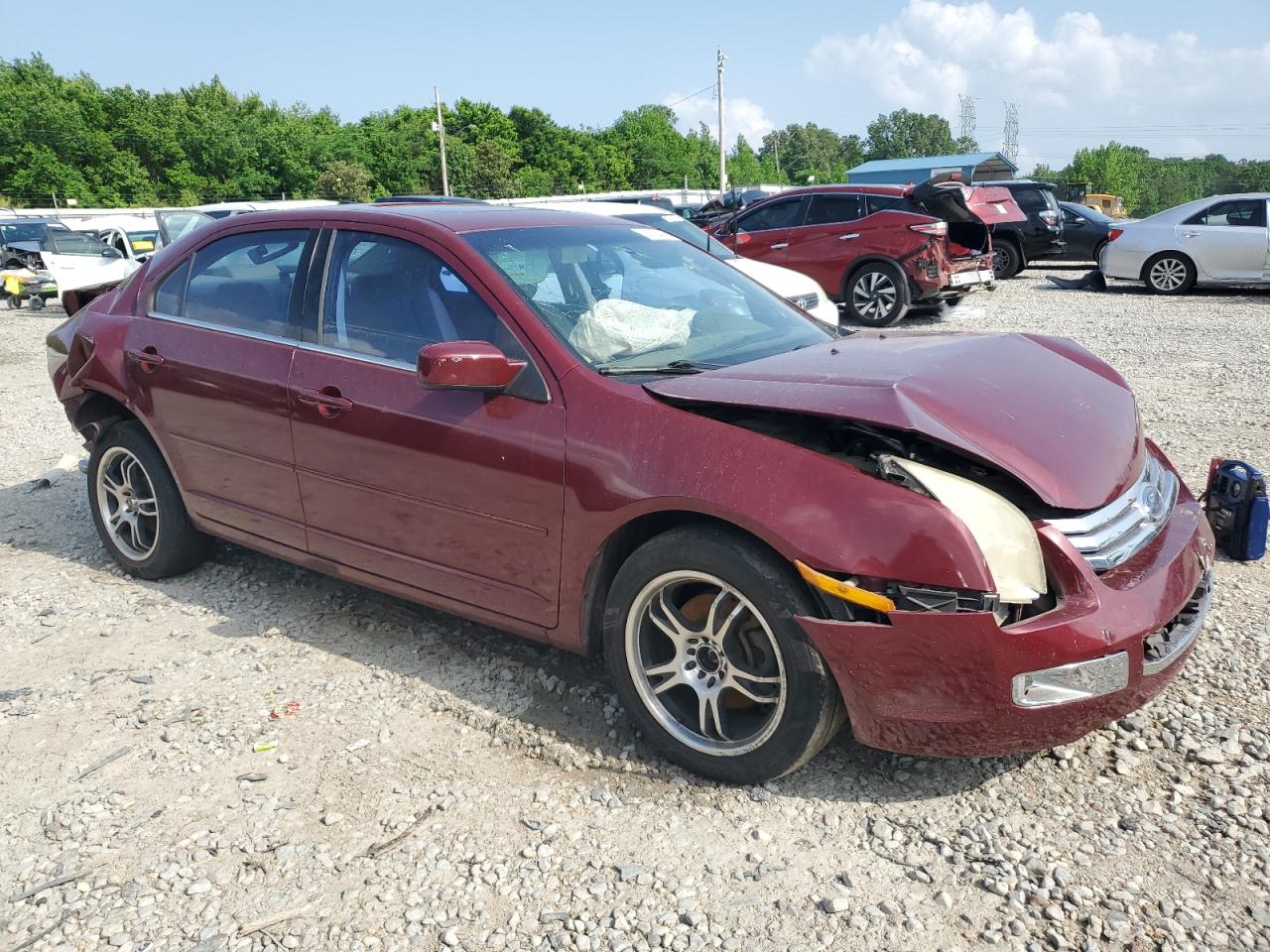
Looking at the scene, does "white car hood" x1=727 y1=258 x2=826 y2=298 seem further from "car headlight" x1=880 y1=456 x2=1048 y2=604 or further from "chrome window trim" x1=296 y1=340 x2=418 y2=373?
"car headlight" x1=880 y1=456 x2=1048 y2=604

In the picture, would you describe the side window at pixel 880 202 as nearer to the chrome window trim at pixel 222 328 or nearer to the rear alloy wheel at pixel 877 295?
the rear alloy wheel at pixel 877 295

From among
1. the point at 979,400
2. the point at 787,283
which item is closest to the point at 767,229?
the point at 787,283

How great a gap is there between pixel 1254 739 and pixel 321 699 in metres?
3.12

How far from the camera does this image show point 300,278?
3.98m

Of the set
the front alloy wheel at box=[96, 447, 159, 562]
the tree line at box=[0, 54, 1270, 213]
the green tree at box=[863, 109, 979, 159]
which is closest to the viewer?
the front alloy wheel at box=[96, 447, 159, 562]

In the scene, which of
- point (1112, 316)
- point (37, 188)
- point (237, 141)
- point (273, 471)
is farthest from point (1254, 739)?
point (237, 141)

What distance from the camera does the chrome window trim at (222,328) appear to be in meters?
3.97

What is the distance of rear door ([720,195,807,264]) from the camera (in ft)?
43.3

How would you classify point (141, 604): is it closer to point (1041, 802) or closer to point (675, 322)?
point (675, 322)

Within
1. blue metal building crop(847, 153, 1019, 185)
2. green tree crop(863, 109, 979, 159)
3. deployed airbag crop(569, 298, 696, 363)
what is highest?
green tree crop(863, 109, 979, 159)

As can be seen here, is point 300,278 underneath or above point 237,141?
underneath

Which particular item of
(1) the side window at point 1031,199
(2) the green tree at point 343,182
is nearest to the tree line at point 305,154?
(2) the green tree at point 343,182

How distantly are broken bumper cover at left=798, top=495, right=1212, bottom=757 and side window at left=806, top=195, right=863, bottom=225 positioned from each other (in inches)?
420

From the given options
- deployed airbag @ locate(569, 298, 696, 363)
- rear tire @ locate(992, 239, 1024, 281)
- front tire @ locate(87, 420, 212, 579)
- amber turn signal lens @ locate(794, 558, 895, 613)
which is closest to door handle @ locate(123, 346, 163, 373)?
front tire @ locate(87, 420, 212, 579)
